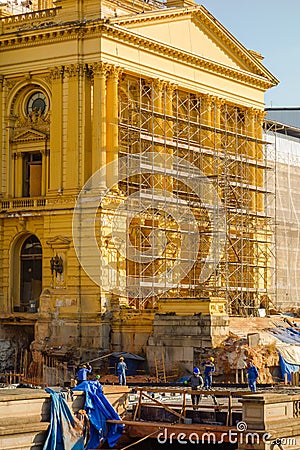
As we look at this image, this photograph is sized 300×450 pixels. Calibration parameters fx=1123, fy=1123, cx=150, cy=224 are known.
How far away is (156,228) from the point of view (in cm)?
6150

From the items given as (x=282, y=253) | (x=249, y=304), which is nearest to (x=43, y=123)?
(x=249, y=304)

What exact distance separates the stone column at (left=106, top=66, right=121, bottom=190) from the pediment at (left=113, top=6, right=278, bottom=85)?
122 inches

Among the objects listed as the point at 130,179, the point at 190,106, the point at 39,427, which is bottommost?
the point at 39,427

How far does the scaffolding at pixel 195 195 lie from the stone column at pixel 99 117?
1.78 meters

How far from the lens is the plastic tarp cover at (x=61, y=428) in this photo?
31.5 metres

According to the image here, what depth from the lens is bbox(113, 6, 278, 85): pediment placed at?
62.7 meters

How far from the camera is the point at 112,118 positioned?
59.9 m

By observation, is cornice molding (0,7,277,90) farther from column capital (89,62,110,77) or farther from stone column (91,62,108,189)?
stone column (91,62,108,189)

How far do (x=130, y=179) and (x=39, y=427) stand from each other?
1242 inches

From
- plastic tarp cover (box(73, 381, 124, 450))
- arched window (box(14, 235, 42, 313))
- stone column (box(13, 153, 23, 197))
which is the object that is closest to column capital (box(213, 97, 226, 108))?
stone column (box(13, 153, 23, 197))

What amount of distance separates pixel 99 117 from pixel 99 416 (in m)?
28.1

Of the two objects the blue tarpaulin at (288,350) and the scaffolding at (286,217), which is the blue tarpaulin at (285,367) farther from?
the scaffolding at (286,217)

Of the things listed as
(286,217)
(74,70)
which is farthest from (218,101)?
(286,217)

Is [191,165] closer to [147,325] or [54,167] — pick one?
[54,167]
